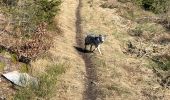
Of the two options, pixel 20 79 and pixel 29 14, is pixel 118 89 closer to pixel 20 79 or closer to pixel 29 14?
pixel 20 79

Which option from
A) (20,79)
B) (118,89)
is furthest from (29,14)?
(118,89)

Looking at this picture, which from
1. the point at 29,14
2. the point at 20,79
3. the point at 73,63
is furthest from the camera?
the point at 29,14

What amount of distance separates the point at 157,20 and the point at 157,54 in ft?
25.7

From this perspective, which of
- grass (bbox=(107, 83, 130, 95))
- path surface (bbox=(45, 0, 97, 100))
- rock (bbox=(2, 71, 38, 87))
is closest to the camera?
rock (bbox=(2, 71, 38, 87))

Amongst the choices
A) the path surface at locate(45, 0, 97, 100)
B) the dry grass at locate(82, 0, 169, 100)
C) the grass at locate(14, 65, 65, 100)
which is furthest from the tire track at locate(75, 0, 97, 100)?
A: the grass at locate(14, 65, 65, 100)

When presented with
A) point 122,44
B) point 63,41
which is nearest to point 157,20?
point 122,44

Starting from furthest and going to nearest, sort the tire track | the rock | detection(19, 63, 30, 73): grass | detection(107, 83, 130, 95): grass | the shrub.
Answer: the shrub, detection(19, 63, 30, 73): grass, detection(107, 83, 130, 95): grass, the tire track, the rock

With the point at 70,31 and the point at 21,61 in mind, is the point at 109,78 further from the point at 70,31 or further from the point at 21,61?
the point at 70,31

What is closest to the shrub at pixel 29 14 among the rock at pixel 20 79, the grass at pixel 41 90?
the rock at pixel 20 79

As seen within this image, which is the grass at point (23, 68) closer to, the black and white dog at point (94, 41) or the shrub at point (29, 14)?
the shrub at point (29, 14)

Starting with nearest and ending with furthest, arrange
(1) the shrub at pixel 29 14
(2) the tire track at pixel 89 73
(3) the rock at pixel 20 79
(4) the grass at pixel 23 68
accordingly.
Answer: (3) the rock at pixel 20 79 → (2) the tire track at pixel 89 73 → (4) the grass at pixel 23 68 → (1) the shrub at pixel 29 14

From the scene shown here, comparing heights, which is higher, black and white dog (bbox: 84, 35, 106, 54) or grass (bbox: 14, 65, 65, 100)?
black and white dog (bbox: 84, 35, 106, 54)

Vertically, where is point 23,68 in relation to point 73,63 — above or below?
above

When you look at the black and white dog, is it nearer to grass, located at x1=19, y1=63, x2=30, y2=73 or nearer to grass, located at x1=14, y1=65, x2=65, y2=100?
grass, located at x1=19, y1=63, x2=30, y2=73
